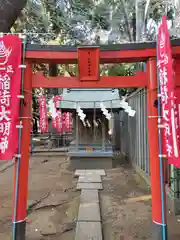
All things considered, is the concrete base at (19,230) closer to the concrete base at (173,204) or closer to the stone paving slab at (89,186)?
the concrete base at (173,204)

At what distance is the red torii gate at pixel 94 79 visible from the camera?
143 inches

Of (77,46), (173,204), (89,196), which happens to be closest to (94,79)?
(77,46)

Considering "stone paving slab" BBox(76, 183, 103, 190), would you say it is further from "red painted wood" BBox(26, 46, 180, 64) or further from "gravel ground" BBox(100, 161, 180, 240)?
"red painted wood" BBox(26, 46, 180, 64)

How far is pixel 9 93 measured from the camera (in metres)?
3.59

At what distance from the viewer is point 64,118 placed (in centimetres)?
1845

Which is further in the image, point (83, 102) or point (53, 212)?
point (83, 102)

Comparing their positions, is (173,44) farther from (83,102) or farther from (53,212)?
(83,102)

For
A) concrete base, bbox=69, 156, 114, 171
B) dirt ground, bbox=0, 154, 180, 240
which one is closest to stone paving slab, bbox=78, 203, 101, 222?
dirt ground, bbox=0, 154, 180, 240

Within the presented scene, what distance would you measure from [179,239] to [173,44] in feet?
10.4

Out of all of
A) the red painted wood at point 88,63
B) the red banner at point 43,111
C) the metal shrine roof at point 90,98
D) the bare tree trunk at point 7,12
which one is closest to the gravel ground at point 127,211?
the red painted wood at point 88,63

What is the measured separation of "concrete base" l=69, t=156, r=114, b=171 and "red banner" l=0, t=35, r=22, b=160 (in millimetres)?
7323

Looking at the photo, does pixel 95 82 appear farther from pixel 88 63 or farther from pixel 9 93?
pixel 9 93

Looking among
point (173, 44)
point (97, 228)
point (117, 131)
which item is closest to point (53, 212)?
point (97, 228)

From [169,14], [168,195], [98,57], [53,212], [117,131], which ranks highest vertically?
[169,14]
